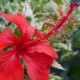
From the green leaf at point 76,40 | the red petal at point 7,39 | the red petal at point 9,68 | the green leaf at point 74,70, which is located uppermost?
the red petal at point 7,39

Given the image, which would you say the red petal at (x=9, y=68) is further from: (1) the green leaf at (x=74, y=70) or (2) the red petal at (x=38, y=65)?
(1) the green leaf at (x=74, y=70)

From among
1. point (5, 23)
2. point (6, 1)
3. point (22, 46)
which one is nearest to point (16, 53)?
point (22, 46)

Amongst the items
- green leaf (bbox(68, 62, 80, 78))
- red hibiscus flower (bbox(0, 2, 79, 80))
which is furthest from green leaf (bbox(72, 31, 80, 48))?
red hibiscus flower (bbox(0, 2, 79, 80))

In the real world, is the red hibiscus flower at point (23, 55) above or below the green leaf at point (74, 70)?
above

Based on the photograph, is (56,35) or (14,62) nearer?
(14,62)

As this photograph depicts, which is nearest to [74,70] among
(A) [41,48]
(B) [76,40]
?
(B) [76,40]

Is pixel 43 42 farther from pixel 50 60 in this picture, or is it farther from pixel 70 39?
pixel 70 39

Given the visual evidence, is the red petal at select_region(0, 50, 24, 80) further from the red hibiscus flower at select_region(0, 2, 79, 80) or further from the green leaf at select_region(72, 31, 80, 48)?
the green leaf at select_region(72, 31, 80, 48)

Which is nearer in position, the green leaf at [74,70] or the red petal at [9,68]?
the red petal at [9,68]

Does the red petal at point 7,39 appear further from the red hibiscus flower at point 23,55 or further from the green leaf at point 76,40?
the green leaf at point 76,40

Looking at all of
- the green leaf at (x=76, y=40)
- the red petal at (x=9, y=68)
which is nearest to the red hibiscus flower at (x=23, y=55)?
the red petal at (x=9, y=68)
